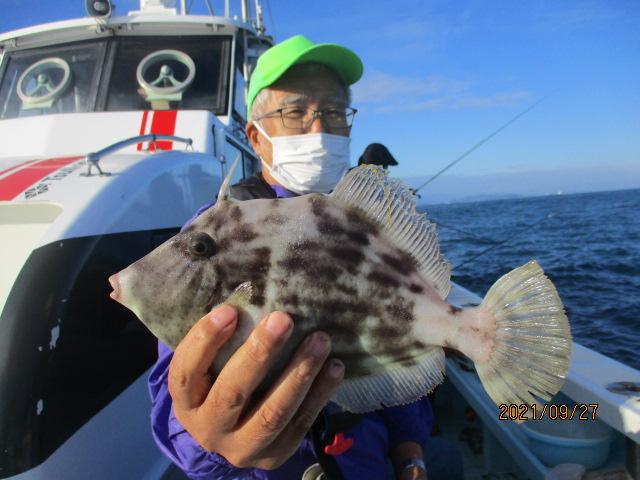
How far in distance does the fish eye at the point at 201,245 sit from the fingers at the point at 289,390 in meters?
0.38

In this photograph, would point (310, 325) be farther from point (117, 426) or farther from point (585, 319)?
point (585, 319)

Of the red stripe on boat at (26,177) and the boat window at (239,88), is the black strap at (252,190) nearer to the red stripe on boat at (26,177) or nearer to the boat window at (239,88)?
the red stripe on boat at (26,177)

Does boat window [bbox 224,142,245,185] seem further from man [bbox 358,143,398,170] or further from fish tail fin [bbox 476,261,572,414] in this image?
fish tail fin [bbox 476,261,572,414]

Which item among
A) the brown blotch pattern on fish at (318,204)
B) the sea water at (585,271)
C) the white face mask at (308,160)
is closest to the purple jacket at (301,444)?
the white face mask at (308,160)

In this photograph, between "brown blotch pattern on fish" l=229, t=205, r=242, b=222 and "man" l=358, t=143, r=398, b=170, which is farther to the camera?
"man" l=358, t=143, r=398, b=170

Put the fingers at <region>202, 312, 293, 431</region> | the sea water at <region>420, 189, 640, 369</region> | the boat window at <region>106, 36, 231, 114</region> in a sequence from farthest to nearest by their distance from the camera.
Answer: the sea water at <region>420, 189, 640, 369</region>, the boat window at <region>106, 36, 231, 114</region>, the fingers at <region>202, 312, 293, 431</region>

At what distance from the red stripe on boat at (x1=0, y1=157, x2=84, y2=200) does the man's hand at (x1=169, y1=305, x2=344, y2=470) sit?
131cm

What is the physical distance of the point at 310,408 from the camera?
1.41 m

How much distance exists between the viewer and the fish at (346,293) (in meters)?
1.26

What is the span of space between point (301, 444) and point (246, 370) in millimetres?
847

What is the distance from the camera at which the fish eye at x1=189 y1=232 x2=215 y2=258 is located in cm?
126

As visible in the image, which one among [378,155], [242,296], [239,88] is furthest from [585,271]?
[242,296]

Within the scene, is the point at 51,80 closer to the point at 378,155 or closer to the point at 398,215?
the point at 378,155
